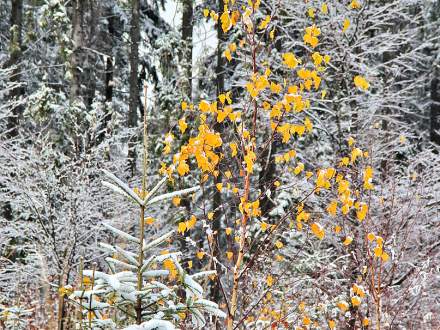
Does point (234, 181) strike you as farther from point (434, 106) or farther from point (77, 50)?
point (434, 106)

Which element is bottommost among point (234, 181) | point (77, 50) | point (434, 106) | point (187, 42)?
point (234, 181)

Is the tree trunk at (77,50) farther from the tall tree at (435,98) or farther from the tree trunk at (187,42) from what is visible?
the tall tree at (435,98)

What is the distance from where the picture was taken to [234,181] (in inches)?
207

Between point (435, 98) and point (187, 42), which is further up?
point (187, 42)

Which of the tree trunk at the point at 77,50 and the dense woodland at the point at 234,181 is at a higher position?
the tree trunk at the point at 77,50

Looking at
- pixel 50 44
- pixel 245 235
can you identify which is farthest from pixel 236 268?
pixel 50 44

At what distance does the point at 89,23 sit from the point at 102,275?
11.0 m

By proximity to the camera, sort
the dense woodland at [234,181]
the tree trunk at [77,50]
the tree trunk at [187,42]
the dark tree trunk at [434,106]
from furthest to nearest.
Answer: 1. the dark tree trunk at [434,106]
2. the tree trunk at [187,42]
3. the tree trunk at [77,50]
4. the dense woodland at [234,181]

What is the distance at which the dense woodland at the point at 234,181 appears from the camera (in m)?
3.84

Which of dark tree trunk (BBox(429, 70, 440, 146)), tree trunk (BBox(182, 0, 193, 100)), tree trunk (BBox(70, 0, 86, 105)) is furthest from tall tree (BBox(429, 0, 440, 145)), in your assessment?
tree trunk (BBox(70, 0, 86, 105))

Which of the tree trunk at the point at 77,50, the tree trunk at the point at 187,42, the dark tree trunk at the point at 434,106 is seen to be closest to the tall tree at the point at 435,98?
the dark tree trunk at the point at 434,106

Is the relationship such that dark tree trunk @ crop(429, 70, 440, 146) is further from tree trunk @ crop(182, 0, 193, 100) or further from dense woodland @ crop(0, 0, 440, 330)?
tree trunk @ crop(182, 0, 193, 100)

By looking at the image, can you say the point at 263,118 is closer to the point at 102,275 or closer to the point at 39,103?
the point at 39,103

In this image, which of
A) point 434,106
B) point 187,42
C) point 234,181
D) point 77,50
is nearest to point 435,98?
point 434,106
